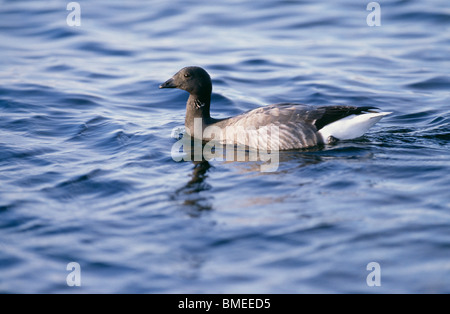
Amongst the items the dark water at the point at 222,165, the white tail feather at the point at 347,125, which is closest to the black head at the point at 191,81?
the dark water at the point at 222,165

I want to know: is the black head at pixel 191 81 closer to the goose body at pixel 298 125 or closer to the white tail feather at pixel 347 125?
the goose body at pixel 298 125

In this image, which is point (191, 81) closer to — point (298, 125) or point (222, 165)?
point (222, 165)

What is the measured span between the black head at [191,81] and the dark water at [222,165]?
0.91m

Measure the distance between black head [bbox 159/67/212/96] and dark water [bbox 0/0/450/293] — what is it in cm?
91

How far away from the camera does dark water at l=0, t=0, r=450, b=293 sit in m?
6.44

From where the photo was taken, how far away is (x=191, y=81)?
34.8ft

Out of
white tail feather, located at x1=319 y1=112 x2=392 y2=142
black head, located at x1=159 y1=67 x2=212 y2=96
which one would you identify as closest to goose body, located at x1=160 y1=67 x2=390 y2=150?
white tail feather, located at x1=319 y1=112 x2=392 y2=142

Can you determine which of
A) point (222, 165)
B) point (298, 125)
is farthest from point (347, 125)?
point (222, 165)

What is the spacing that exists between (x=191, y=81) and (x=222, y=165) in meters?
2.00

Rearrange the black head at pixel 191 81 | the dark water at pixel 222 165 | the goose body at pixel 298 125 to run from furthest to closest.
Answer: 1. the black head at pixel 191 81
2. the goose body at pixel 298 125
3. the dark water at pixel 222 165

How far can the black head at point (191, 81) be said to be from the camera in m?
10.6

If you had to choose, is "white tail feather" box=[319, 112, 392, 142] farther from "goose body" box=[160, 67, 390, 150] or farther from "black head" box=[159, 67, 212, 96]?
"black head" box=[159, 67, 212, 96]

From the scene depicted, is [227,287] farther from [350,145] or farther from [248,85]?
[248,85]

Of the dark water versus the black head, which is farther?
the black head
